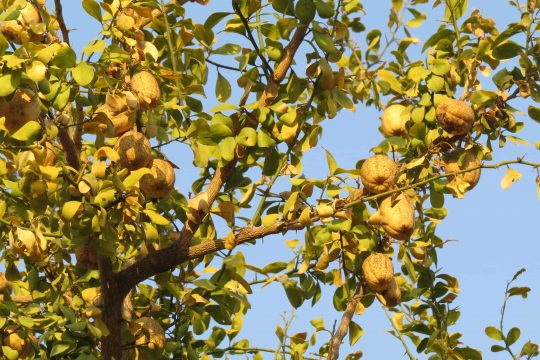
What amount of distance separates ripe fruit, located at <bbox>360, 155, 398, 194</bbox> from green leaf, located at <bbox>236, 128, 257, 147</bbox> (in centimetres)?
47

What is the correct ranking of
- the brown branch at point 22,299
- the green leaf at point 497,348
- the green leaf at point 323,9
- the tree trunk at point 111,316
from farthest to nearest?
the green leaf at point 497,348, the brown branch at point 22,299, the tree trunk at point 111,316, the green leaf at point 323,9

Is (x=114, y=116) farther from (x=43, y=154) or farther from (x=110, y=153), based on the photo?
(x=43, y=154)

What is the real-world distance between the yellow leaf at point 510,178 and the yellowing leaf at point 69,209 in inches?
71.6

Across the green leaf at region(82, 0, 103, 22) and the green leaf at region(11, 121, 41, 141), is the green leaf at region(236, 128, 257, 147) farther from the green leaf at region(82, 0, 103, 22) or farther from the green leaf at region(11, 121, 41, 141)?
the green leaf at region(11, 121, 41, 141)

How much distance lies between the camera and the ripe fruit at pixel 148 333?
14.0 ft

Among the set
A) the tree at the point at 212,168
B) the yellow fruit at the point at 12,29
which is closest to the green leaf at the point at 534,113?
the tree at the point at 212,168

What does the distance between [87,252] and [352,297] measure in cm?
124

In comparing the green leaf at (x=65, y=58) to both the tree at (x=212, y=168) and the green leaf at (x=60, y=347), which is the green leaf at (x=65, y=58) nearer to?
the tree at (x=212, y=168)

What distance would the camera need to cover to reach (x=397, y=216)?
3803 mm

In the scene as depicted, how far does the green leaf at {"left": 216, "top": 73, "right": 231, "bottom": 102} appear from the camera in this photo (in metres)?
4.39

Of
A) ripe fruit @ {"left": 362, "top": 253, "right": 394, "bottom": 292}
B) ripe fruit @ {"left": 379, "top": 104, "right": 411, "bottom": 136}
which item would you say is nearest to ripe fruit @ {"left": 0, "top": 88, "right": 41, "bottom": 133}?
ripe fruit @ {"left": 362, "top": 253, "right": 394, "bottom": 292}

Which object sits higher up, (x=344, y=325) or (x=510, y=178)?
(x=510, y=178)

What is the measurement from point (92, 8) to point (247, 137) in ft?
2.69

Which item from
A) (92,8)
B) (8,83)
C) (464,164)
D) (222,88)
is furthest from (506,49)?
(8,83)
